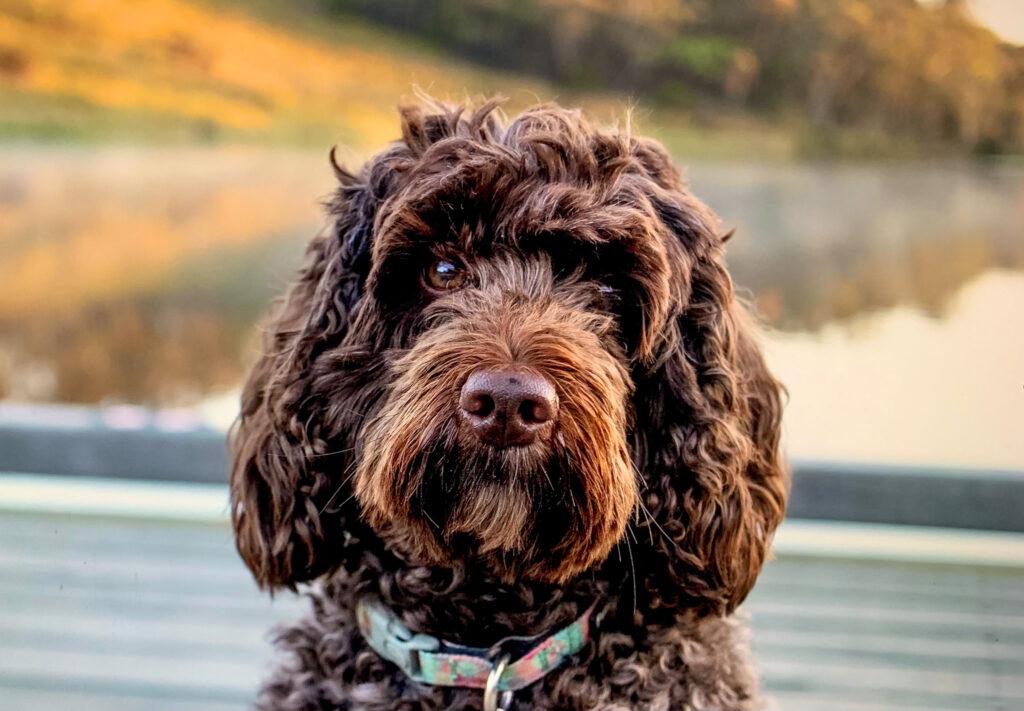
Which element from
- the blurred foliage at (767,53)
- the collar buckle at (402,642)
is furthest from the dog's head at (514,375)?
the blurred foliage at (767,53)

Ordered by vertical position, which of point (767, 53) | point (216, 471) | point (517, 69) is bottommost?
point (216, 471)

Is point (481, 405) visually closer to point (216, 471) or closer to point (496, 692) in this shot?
point (496, 692)

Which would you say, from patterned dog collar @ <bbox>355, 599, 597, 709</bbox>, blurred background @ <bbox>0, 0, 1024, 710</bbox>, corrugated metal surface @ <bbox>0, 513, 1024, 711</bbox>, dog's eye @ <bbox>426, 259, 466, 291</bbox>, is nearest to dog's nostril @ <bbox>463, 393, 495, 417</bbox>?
dog's eye @ <bbox>426, 259, 466, 291</bbox>

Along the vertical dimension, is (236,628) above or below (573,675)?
below

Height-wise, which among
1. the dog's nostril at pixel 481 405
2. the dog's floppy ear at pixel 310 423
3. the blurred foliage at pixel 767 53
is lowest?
the dog's floppy ear at pixel 310 423

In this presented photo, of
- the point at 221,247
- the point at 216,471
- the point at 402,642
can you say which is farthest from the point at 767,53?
the point at 216,471

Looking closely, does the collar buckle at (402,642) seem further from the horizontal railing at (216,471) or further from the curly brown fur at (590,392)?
the horizontal railing at (216,471)
